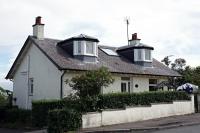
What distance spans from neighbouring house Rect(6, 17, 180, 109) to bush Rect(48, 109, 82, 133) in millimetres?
6257

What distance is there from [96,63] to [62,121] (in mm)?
10400

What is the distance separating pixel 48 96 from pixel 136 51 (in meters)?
9.57

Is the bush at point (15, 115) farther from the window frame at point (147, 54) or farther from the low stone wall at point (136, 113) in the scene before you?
the window frame at point (147, 54)

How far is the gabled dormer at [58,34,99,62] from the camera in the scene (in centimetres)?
2962

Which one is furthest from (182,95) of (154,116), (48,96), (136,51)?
(48,96)

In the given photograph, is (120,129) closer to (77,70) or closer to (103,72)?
(103,72)

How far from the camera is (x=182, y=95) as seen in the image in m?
28.9

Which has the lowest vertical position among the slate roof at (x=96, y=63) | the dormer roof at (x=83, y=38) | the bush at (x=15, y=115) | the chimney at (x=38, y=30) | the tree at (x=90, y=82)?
the bush at (x=15, y=115)

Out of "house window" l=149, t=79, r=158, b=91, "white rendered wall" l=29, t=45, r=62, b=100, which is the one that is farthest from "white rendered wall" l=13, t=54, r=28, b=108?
"house window" l=149, t=79, r=158, b=91

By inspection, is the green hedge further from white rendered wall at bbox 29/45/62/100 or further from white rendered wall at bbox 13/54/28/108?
white rendered wall at bbox 13/54/28/108

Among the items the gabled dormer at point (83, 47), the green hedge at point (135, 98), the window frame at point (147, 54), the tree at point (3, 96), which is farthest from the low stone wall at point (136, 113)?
the tree at point (3, 96)

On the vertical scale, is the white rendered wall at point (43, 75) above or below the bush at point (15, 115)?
above

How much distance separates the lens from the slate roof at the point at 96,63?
1094 inches

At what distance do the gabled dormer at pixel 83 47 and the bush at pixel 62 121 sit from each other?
932 cm
